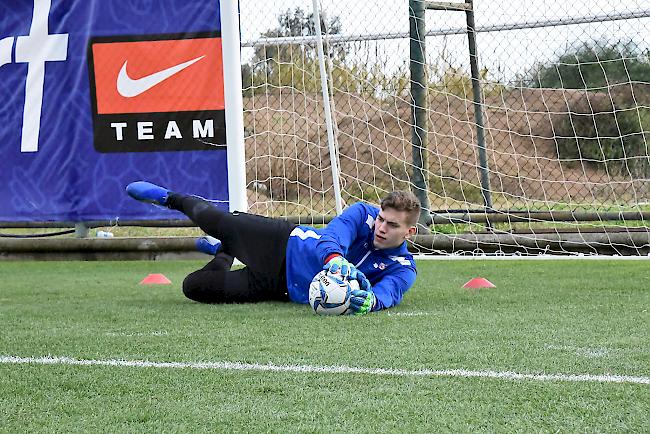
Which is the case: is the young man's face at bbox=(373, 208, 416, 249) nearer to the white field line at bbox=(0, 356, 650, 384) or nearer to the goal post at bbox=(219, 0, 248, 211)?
the white field line at bbox=(0, 356, 650, 384)

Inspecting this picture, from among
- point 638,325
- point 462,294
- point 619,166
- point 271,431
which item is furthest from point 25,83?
point 271,431

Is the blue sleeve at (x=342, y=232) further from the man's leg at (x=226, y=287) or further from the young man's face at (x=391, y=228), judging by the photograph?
the man's leg at (x=226, y=287)

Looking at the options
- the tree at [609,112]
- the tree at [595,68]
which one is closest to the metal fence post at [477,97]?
the tree at [595,68]

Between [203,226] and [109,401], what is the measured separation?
2719mm

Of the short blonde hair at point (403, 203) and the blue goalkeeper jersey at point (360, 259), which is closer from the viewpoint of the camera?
the short blonde hair at point (403, 203)

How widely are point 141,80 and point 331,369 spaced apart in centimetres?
492

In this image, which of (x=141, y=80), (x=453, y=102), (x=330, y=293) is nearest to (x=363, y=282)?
(x=330, y=293)

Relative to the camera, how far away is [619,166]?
317 inches

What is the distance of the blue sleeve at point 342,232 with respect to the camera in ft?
15.6

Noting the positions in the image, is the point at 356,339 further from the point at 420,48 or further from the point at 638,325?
the point at 420,48

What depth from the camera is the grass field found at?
2.56m

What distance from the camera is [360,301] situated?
4664mm

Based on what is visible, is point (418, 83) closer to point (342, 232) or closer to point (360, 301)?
point (342, 232)

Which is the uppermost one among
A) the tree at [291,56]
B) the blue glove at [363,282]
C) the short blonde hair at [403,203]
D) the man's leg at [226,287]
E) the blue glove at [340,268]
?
the tree at [291,56]
